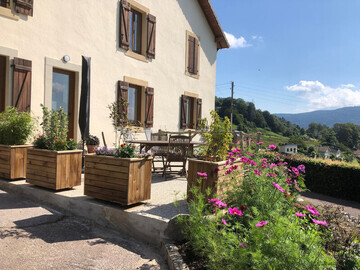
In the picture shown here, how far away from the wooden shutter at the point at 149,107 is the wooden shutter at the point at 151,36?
113 centimetres

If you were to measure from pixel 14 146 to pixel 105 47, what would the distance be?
3.99 meters

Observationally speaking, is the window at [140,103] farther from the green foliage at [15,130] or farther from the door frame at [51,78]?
the green foliage at [15,130]

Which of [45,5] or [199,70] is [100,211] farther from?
[199,70]

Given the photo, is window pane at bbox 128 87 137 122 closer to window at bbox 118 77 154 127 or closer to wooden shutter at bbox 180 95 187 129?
window at bbox 118 77 154 127

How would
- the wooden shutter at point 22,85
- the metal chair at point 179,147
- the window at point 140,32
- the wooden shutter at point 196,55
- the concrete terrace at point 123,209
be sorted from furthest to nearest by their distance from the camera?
the wooden shutter at point 196,55 < the window at point 140,32 < the wooden shutter at point 22,85 < the metal chair at point 179,147 < the concrete terrace at point 123,209

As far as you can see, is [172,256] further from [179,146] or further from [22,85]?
[22,85]

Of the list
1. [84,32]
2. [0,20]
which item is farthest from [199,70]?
[0,20]

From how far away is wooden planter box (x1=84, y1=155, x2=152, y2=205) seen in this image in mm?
3250

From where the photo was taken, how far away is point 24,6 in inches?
229

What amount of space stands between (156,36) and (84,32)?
9.61ft

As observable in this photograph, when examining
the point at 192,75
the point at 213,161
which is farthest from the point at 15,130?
the point at 192,75

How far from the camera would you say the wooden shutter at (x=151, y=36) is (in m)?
8.96

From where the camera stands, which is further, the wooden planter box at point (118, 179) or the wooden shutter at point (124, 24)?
the wooden shutter at point (124, 24)

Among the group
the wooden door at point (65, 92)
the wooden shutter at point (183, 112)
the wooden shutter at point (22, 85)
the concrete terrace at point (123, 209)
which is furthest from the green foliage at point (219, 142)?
the wooden shutter at point (183, 112)
